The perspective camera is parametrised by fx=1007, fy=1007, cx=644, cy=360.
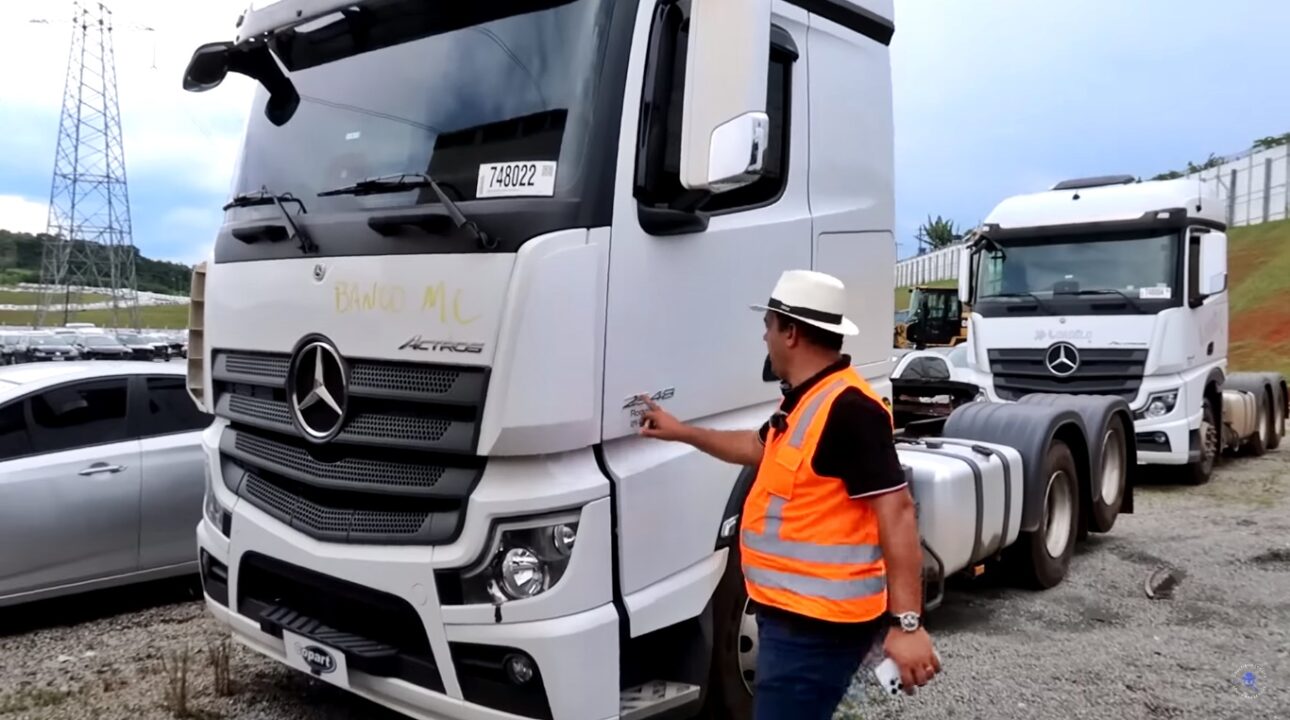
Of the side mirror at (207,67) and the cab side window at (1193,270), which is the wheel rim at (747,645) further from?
the cab side window at (1193,270)

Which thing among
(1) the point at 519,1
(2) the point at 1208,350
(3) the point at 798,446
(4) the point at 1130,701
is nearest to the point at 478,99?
(1) the point at 519,1

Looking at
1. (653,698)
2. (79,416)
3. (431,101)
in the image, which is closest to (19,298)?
(79,416)

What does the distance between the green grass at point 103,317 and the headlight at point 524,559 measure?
169 ft

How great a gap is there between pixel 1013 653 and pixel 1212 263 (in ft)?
21.5

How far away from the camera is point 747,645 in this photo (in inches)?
144

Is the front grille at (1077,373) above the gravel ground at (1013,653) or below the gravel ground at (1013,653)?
above

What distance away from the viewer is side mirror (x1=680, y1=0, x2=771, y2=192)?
286 cm

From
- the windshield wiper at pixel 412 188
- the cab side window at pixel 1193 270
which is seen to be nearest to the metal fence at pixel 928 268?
the cab side window at pixel 1193 270

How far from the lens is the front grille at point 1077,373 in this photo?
9.62 metres

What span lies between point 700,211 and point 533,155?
607mm

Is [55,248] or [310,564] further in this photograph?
[55,248]

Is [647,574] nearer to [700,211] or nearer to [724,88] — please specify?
[700,211]

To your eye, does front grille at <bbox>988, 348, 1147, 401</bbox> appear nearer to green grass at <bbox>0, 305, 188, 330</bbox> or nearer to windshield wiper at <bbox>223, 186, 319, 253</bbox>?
windshield wiper at <bbox>223, 186, 319, 253</bbox>

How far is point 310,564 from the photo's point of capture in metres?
3.29
